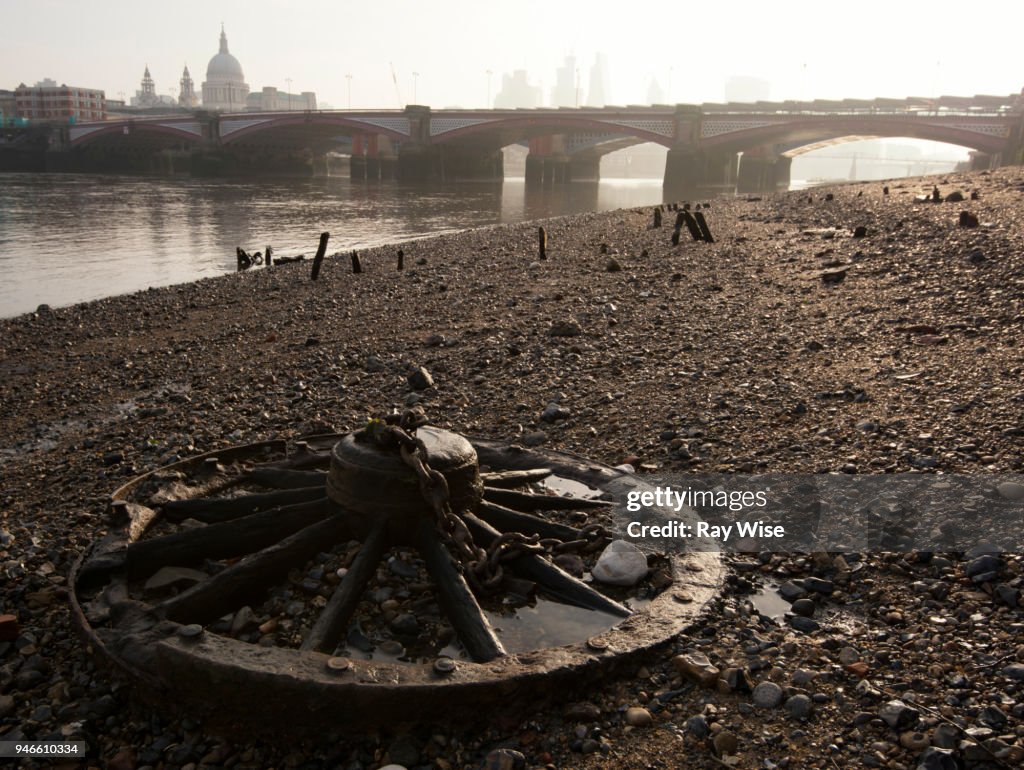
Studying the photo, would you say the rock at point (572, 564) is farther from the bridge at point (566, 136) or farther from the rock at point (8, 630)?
the bridge at point (566, 136)

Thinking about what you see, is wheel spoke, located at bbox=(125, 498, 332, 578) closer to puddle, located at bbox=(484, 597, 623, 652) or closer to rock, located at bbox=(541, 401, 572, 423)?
puddle, located at bbox=(484, 597, 623, 652)

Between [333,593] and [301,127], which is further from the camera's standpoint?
[301,127]

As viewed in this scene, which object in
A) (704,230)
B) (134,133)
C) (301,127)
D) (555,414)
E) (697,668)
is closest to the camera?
(697,668)

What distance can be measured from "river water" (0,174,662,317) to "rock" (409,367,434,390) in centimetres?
1274

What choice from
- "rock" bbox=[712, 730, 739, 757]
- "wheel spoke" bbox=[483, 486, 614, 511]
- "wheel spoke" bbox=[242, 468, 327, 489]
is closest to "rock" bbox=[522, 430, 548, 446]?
"wheel spoke" bbox=[483, 486, 614, 511]

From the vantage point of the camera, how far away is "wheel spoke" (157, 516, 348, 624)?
3250mm

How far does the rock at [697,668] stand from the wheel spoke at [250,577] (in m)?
1.55

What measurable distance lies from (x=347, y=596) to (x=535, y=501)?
4.38 ft

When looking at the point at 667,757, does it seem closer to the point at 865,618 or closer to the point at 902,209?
the point at 865,618

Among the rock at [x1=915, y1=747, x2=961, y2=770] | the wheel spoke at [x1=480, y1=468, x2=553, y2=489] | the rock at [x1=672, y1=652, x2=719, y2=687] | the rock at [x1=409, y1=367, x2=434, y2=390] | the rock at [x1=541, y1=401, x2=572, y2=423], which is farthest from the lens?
the rock at [x1=409, y1=367, x2=434, y2=390]

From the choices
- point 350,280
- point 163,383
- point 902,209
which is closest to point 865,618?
point 163,383

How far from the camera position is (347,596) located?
128 inches

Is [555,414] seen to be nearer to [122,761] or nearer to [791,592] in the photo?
[791,592]

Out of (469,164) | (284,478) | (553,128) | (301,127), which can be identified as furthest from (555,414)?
(301,127)
